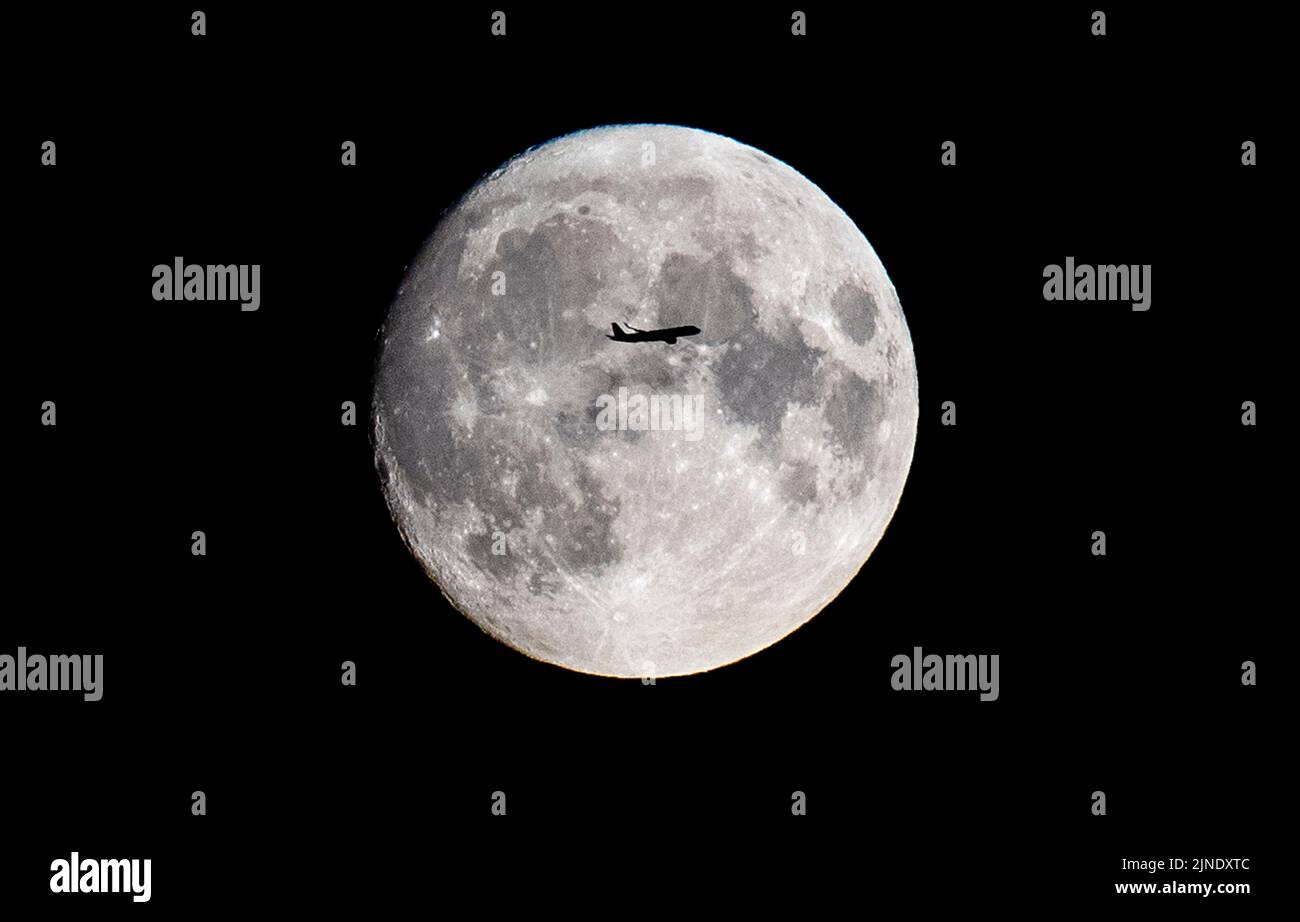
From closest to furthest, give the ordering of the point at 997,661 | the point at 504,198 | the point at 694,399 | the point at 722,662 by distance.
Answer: the point at 694,399 < the point at 504,198 < the point at 722,662 < the point at 997,661

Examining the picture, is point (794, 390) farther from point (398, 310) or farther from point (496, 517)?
point (398, 310)

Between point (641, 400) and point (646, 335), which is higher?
point (646, 335)

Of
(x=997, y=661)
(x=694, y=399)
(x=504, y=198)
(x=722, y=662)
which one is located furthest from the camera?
(x=997, y=661)

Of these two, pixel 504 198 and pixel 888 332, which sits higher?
pixel 504 198

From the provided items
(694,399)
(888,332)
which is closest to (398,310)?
(694,399)

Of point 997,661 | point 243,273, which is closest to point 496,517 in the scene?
point 243,273

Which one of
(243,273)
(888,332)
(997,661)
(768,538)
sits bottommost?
(997,661)

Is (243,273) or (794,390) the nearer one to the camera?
(794,390)

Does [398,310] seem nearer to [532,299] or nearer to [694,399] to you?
[532,299]
